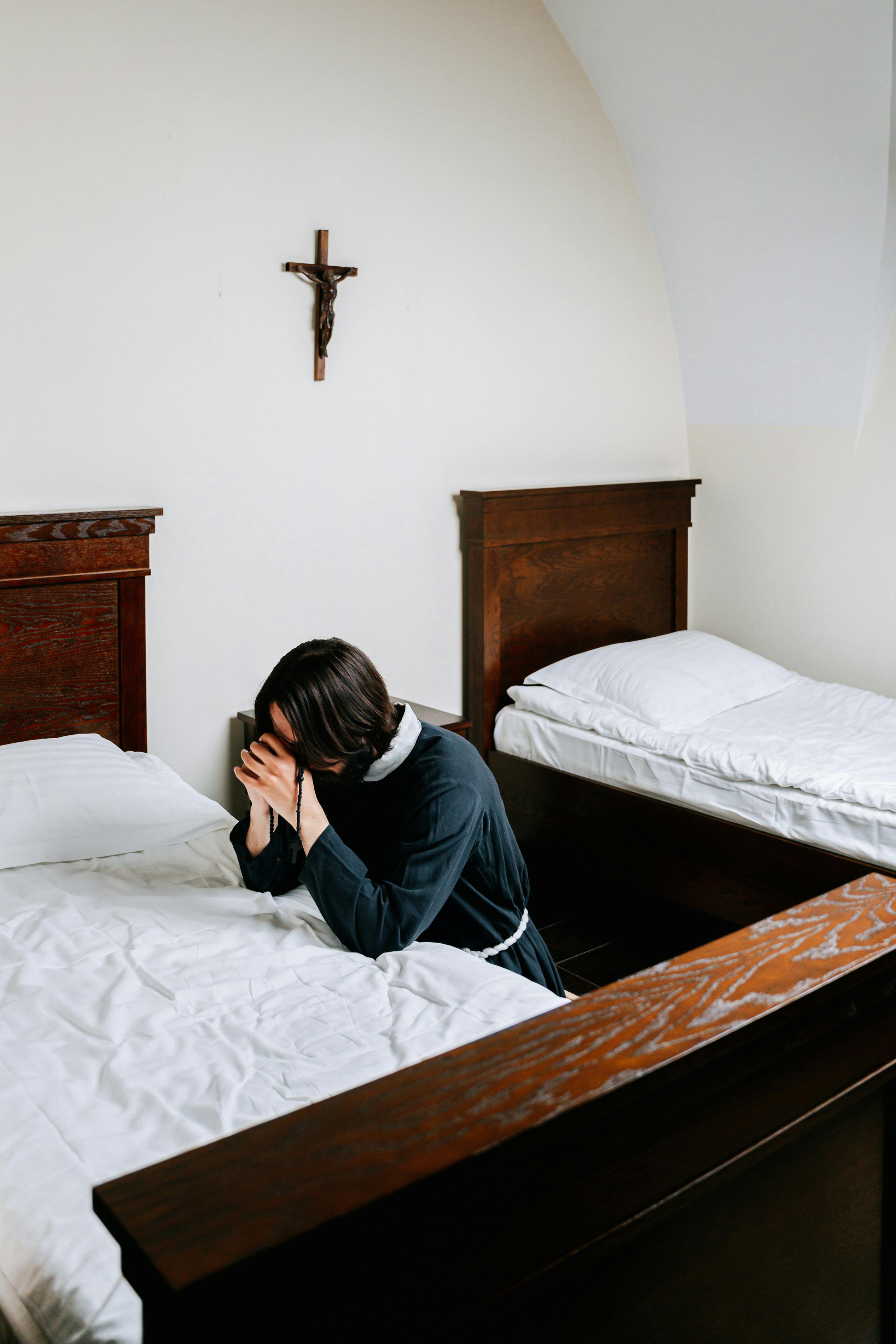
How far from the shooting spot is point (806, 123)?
3000mm

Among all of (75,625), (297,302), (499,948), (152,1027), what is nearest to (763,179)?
(297,302)

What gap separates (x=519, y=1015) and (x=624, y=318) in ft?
9.18

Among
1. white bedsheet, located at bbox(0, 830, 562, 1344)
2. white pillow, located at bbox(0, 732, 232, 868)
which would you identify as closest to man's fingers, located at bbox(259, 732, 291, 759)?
white bedsheet, located at bbox(0, 830, 562, 1344)

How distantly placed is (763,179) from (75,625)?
7.57ft

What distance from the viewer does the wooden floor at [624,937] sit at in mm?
2789

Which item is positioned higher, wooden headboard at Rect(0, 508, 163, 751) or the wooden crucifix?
the wooden crucifix

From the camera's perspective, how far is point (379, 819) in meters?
1.77

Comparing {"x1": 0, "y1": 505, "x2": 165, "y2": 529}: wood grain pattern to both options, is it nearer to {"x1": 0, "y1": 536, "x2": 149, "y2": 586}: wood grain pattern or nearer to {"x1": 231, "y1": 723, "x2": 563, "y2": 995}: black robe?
{"x1": 0, "y1": 536, "x2": 149, "y2": 586}: wood grain pattern

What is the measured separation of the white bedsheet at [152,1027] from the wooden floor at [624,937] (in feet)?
3.75

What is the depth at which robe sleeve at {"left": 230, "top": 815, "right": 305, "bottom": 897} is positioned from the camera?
1832 mm

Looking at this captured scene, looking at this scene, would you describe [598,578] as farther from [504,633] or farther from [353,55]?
[353,55]

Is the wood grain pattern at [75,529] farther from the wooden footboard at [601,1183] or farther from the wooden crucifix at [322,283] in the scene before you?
the wooden footboard at [601,1183]

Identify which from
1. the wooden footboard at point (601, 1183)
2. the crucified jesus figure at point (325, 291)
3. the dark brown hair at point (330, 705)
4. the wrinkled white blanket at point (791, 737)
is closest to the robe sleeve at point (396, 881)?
the dark brown hair at point (330, 705)

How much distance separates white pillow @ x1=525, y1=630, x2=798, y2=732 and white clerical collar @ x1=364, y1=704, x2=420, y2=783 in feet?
4.58
